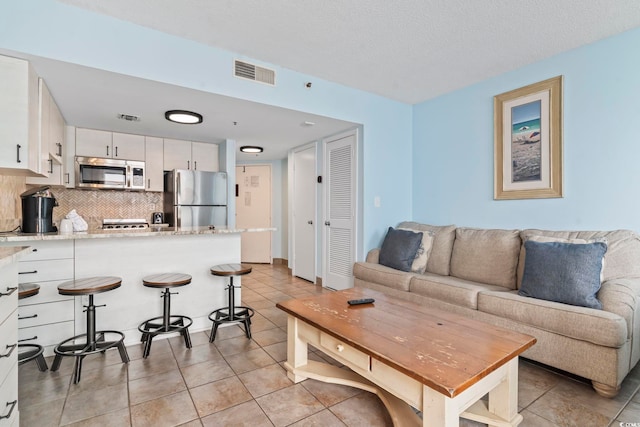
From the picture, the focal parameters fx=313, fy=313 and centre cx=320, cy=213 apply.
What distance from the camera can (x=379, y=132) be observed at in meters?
3.99

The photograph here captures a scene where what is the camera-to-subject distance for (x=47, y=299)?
7.66 ft

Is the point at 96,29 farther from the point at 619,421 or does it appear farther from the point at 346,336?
the point at 619,421

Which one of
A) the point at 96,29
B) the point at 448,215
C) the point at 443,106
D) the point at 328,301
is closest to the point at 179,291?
the point at 328,301

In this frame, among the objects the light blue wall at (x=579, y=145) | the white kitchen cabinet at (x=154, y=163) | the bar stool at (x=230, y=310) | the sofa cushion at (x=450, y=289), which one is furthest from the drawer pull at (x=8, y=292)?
the light blue wall at (x=579, y=145)

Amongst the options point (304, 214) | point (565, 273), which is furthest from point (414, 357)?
point (304, 214)

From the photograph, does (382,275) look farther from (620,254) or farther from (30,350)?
(30,350)

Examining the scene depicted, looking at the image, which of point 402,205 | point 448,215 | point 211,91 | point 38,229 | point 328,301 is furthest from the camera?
point 402,205

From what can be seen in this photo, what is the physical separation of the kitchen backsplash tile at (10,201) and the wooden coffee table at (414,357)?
118 inches

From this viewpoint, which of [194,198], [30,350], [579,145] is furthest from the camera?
[194,198]

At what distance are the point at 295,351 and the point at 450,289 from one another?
145cm

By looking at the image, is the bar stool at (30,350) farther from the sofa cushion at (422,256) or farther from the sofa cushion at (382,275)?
the sofa cushion at (422,256)

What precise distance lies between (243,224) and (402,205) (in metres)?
3.61

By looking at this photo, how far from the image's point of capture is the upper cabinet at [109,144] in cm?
409

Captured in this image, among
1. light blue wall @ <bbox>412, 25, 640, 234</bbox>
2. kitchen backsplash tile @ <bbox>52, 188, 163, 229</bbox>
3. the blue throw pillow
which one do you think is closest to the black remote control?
the blue throw pillow
